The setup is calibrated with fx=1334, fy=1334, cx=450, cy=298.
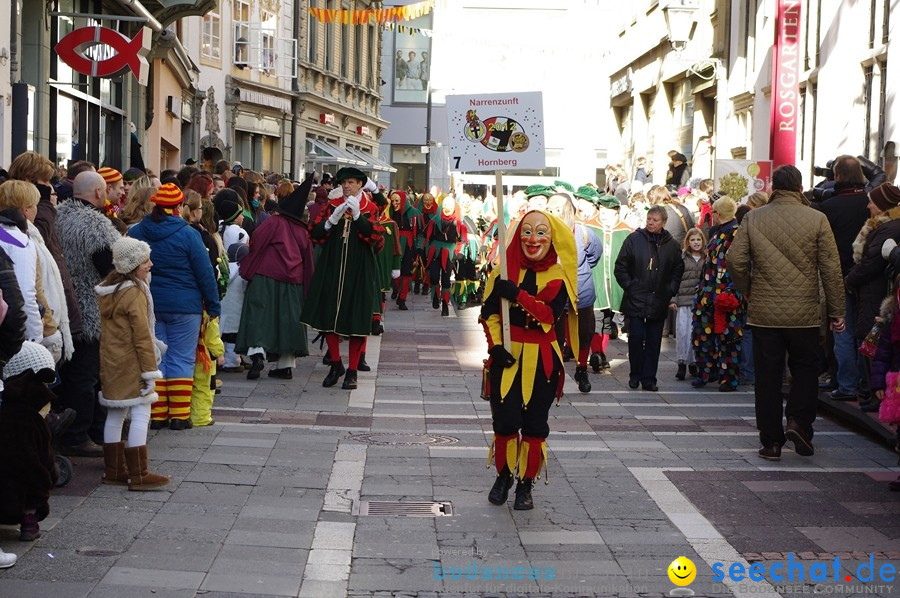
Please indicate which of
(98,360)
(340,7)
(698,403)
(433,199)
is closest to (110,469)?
(98,360)

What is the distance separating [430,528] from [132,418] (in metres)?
2.02

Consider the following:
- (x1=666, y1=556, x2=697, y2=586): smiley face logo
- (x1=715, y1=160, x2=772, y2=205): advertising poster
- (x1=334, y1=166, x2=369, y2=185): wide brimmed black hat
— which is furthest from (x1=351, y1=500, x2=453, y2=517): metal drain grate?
(x1=715, y1=160, x2=772, y2=205): advertising poster

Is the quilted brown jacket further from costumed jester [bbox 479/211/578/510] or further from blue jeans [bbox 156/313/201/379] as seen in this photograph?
blue jeans [bbox 156/313/201/379]

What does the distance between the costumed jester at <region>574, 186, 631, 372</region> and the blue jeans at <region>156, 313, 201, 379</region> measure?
5.69 m

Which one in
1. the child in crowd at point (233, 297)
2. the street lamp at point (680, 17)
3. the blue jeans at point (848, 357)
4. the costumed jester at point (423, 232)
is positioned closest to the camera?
the blue jeans at point (848, 357)

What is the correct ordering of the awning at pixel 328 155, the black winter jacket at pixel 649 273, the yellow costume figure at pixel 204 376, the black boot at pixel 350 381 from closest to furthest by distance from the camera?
the yellow costume figure at pixel 204 376
the black boot at pixel 350 381
the black winter jacket at pixel 649 273
the awning at pixel 328 155

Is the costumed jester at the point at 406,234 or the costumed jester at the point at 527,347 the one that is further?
the costumed jester at the point at 406,234

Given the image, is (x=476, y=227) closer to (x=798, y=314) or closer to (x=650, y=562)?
(x=798, y=314)

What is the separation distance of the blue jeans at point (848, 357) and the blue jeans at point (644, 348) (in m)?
1.96

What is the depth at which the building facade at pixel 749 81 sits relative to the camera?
18.8 meters

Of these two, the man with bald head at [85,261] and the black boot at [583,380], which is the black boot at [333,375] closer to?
the black boot at [583,380]

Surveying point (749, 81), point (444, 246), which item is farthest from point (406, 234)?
point (749, 81)

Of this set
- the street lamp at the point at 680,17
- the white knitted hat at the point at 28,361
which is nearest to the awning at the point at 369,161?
the street lamp at the point at 680,17

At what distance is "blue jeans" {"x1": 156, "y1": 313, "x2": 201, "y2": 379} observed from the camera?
9.63 meters
